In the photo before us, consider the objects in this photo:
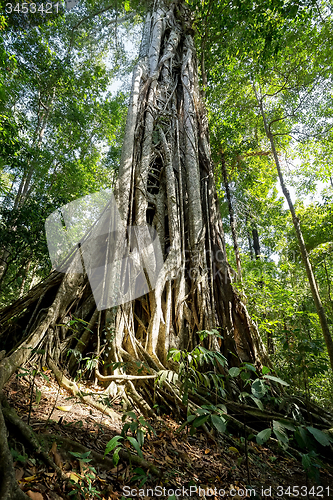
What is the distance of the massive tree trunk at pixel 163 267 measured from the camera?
246cm

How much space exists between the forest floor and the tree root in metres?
0.03

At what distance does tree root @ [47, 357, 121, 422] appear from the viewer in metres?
1.87

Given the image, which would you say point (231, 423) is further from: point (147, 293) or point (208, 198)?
point (208, 198)

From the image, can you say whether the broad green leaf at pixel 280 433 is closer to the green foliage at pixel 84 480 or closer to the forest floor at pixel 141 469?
the forest floor at pixel 141 469

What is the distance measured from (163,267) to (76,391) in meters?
1.53

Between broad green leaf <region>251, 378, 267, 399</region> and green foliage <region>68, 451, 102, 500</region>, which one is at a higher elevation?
broad green leaf <region>251, 378, 267, 399</region>

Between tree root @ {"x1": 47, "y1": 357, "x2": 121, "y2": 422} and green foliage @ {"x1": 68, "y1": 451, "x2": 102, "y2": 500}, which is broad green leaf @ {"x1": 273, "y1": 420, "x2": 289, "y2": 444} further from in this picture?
tree root @ {"x1": 47, "y1": 357, "x2": 121, "y2": 422}

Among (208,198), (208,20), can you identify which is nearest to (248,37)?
(208,20)

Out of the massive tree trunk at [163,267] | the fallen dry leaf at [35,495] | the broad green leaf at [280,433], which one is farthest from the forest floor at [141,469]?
the massive tree trunk at [163,267]

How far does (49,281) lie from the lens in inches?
114

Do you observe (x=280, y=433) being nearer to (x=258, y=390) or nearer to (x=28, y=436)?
(x=258, y=390)

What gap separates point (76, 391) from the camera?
6.56 feet

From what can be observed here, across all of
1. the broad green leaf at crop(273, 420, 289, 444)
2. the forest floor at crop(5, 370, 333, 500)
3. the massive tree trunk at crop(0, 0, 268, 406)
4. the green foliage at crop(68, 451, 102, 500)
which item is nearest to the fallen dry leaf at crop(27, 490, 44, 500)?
the forest floor at crop(5, 370, 333, 500)

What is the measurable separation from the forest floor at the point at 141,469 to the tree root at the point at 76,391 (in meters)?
0.03
